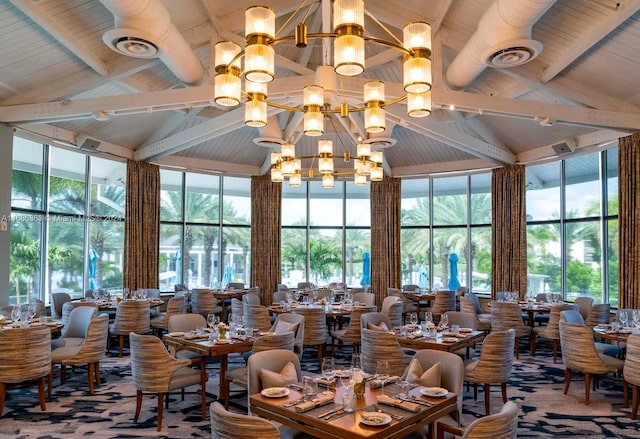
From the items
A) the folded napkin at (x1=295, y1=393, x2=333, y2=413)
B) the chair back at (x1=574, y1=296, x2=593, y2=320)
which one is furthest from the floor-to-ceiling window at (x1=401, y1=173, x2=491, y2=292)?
the folded napkin at (x1=295, y1=393, x2=333, y2=413)

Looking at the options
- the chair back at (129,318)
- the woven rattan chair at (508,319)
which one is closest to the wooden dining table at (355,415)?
the woven rattan chair at (508,319)

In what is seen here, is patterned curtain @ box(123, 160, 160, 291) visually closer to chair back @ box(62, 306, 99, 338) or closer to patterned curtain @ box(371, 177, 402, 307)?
chair back @ box(62, 306, 99, 338)

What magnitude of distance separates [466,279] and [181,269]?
283 inches

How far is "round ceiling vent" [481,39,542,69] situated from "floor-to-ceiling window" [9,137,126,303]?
7906mm

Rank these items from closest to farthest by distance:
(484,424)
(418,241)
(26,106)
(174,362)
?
(484,424) < (174,362) < (26,106) < (418,241)

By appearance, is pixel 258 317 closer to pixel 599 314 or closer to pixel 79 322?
pixel 79 322

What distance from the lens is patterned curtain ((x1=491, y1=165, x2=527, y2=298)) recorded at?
11.3m

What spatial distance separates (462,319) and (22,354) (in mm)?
5355

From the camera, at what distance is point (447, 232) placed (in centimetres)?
1310

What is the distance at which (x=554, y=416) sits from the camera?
5.56m

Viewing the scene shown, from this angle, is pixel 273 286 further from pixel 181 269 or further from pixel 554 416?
pixel 554 416

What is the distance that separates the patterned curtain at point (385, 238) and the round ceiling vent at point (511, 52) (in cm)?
749

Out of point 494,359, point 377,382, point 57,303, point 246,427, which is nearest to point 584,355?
point 494,359

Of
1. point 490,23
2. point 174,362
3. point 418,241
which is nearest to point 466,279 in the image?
point 418,241
